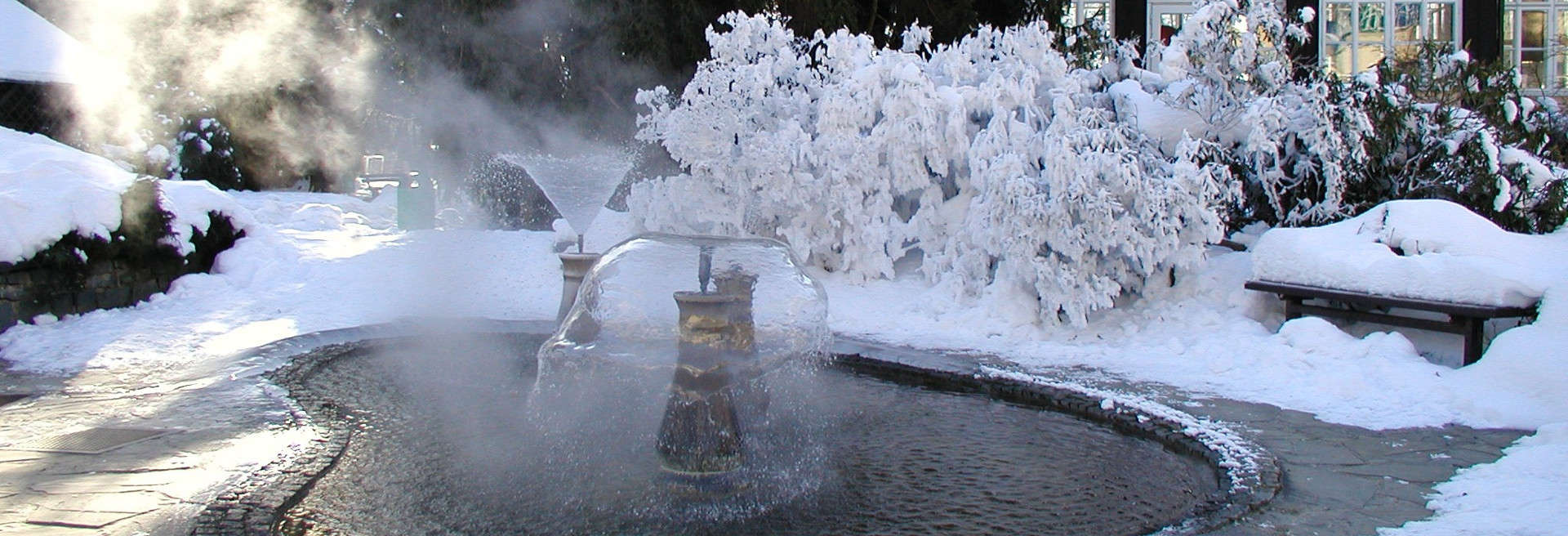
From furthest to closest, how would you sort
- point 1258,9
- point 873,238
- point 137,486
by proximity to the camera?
point 873,238, point 1258,9, point 137,486

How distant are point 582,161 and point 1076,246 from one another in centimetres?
495

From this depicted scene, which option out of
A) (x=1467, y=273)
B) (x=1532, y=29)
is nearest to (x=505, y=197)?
(x=1467, y=273)

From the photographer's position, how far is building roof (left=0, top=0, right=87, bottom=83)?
12289 millimetres

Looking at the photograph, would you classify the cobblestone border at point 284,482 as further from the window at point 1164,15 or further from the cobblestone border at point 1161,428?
the window at point 1164,15

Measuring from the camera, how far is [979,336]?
26.3 feet

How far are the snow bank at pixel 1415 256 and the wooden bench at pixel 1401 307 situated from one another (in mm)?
69

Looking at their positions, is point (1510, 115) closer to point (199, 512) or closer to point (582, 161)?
point (582, 161)

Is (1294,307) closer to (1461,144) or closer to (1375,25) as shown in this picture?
(1461,144)

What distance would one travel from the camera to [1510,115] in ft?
29.6

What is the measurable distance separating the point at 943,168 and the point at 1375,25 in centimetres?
1269

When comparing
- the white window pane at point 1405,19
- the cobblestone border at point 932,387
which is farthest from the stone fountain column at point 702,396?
the white window pane at point 1405,19

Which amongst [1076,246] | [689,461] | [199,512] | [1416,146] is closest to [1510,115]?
[1416,146]

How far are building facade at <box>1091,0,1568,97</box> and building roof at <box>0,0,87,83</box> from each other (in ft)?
44.7

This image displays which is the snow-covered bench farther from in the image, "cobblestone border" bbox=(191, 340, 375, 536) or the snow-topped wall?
the snow-topped wall
